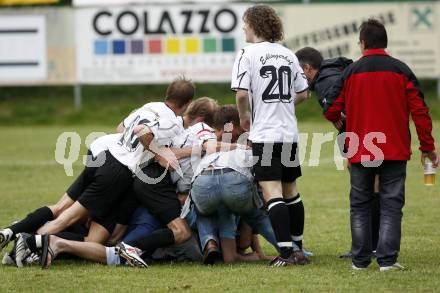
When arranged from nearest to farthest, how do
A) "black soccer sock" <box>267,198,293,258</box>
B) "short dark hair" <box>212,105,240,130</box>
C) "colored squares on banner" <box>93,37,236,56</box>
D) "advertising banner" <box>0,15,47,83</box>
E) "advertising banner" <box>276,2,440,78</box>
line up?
"black soccer sock" <box>267,198,293,258</box> < "short dark hair" <box>212,105,240,130</box> < "advertising banner" <box>276,2,440,78</box> < "colored squares on banner" <box>93,37,236,56</box> < "advertising banner" <box>0,15,47,83</box>

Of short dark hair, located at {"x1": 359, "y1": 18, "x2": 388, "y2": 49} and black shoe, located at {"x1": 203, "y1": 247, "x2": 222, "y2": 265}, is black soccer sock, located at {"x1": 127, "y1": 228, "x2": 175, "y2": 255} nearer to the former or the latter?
black shoe, located at {"x1": 203, "y1": 247, "x2": 222, "y2": 265}

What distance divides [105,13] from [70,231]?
604 inches

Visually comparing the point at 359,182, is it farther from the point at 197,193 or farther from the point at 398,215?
the point at 197,193

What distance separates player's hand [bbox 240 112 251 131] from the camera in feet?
23.3

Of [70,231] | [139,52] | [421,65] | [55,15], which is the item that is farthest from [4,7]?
[70,231]

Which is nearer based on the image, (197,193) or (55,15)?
(197,193)

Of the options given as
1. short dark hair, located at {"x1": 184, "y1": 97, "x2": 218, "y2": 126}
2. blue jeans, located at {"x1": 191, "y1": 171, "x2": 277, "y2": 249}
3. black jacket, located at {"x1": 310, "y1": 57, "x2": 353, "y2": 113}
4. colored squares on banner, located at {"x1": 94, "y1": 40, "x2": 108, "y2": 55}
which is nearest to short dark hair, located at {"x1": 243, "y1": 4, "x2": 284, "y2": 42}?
black jacket, located at {"x1": 310, "y1": 57, "x2": 353, "y2": 113}

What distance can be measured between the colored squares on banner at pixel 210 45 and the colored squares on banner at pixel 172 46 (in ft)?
1.97

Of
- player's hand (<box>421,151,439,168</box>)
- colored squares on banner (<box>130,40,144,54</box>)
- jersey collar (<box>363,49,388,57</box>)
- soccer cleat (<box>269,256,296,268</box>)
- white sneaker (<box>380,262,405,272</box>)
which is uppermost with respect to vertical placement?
jersey collar (<box>363,49,388,57</box>)

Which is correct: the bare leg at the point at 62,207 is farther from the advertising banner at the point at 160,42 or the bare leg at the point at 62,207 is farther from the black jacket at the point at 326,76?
the advertising banner at the point at 160,42

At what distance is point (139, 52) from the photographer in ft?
72.1

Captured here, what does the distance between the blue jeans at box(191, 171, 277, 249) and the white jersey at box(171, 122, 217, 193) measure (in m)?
0.25

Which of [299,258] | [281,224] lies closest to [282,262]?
[299,258]

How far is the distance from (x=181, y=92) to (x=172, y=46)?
594 inches
